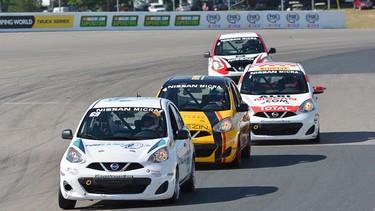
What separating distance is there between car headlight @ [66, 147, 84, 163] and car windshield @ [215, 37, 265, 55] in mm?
19034

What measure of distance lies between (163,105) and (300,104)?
6.42m

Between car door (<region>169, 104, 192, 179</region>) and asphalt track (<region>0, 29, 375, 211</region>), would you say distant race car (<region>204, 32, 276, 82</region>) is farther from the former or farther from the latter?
car door (<region>169, 104, 192, 179</region>)

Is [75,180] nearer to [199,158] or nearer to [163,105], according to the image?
[163,105]

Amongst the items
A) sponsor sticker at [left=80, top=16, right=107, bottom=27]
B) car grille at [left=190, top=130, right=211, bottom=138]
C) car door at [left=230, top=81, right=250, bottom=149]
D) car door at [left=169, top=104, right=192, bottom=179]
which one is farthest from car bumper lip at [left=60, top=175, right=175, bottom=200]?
sponsor sticker at [left=80, top=16, right=107, bottom=27]

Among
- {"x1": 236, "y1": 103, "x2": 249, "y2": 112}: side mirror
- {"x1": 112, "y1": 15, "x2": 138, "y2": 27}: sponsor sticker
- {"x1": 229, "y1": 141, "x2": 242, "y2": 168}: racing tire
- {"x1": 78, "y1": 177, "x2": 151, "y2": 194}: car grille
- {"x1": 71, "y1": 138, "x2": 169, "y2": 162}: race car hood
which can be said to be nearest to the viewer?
{"x1": 78, "y1": 177, "x2": 151, "y2": 194}: car grille

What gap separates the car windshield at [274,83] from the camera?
19.4m

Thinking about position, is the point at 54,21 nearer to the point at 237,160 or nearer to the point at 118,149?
the point at 237,160

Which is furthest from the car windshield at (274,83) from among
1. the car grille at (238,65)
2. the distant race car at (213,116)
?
the car grille at (238,65)

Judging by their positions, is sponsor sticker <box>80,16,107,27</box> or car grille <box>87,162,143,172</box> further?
sponsor sticker <box>80,16,107,27</box>

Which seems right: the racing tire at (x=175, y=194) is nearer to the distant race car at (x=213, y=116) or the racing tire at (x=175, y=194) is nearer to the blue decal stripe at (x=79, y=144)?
the blue decal stripe at (x=79, y=144)

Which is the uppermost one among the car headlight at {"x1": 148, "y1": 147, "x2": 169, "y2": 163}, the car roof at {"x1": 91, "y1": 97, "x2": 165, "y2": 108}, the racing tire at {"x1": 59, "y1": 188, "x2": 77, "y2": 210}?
the car roof at {"x1": 91, "y1": 97, "x2": 165, "y2": 108}

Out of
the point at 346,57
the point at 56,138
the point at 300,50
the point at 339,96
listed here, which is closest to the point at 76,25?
Answer: the point at 300,50

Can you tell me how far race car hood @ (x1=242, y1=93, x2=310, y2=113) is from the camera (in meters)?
18.4

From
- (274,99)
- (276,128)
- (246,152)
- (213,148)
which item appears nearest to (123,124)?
(213,148)
